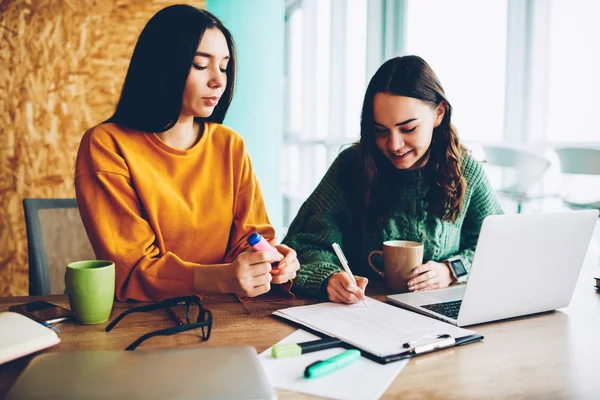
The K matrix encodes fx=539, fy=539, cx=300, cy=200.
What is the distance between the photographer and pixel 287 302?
1.15 meters

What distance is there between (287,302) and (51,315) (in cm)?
46

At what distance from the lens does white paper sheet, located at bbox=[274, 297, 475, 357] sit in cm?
88

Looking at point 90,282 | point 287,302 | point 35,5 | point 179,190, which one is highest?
point 35,5

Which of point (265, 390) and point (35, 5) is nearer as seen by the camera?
point (265, 390)

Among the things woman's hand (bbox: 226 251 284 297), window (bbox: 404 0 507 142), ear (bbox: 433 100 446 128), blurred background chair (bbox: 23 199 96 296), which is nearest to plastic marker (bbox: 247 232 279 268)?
woman's hand (bbox: 226 251 284 297)

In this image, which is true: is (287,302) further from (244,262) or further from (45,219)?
(45,219)

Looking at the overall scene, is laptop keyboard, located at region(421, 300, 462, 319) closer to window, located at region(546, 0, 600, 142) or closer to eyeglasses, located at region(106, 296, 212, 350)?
eyeglasses, located at region(106, 296, 212, 350)

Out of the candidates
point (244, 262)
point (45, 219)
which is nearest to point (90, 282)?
point (244, 262)

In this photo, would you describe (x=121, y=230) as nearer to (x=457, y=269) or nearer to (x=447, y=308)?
(x=447, y=308)

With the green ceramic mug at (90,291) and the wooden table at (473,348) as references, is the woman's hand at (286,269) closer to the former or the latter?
the wooden table at (473,348)

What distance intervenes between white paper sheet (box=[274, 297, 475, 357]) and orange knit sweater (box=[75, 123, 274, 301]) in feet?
0.98

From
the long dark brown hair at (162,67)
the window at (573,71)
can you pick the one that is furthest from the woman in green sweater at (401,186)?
the window at (573,71)

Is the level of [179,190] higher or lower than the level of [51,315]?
higher

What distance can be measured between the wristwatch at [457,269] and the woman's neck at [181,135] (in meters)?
0.75
